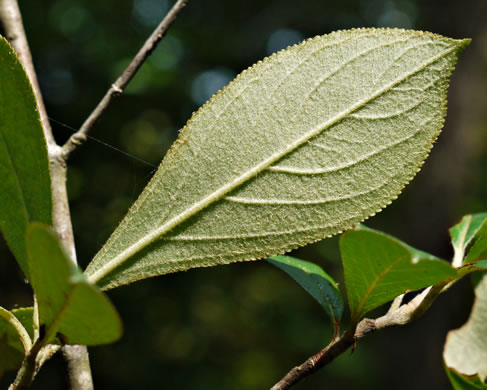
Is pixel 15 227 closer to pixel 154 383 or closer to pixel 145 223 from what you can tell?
pixel 145 223

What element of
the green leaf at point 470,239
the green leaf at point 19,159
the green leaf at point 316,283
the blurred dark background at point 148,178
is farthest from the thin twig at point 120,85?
the blurred dark background at point 148,178

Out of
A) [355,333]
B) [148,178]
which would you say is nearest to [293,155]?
[355,333]

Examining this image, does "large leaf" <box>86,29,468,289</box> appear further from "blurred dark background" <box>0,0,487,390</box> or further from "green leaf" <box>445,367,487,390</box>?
"blurred dark background" <box>0,0,487,390</box>

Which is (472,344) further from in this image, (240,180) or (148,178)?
(148,178)

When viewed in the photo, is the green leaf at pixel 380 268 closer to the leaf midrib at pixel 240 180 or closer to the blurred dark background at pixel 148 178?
the leaf midrib at pixel 240 180

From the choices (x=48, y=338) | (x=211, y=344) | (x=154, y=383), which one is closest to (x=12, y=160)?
(x=48, y=338)
